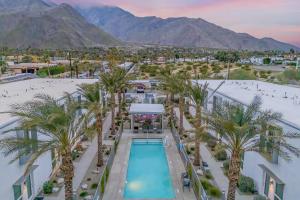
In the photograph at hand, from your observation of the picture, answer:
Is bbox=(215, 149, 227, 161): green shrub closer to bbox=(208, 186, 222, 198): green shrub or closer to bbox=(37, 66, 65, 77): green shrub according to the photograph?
bbox=(208, 186, 222, 198): green shrub

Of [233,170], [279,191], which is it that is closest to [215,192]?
[233,170]

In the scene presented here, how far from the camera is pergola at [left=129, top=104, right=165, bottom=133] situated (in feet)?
101

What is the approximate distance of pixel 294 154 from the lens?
13.0 m

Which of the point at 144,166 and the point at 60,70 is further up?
the point at 60,70

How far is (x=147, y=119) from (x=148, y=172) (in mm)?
9620

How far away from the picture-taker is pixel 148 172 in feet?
73.6

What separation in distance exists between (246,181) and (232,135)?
5156 mm

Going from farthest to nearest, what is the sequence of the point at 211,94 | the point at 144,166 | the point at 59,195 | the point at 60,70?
1. the point at 60,70
2. the point at 211,94
3. the point at 144,166
4. the point at 59,195

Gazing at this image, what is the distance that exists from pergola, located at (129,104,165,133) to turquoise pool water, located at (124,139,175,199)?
2476 millimetres

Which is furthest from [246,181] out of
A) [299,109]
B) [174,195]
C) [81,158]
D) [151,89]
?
[151,89]

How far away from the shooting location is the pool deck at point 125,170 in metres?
17.6

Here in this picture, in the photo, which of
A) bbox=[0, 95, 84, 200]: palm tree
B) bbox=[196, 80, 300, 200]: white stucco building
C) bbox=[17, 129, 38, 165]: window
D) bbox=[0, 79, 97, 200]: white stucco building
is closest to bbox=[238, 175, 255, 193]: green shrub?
bbox=[196, 80, 300, 200]: white stucco building

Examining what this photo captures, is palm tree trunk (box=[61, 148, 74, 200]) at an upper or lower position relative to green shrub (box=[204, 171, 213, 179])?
upper

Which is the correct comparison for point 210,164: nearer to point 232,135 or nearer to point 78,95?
point 232,135
